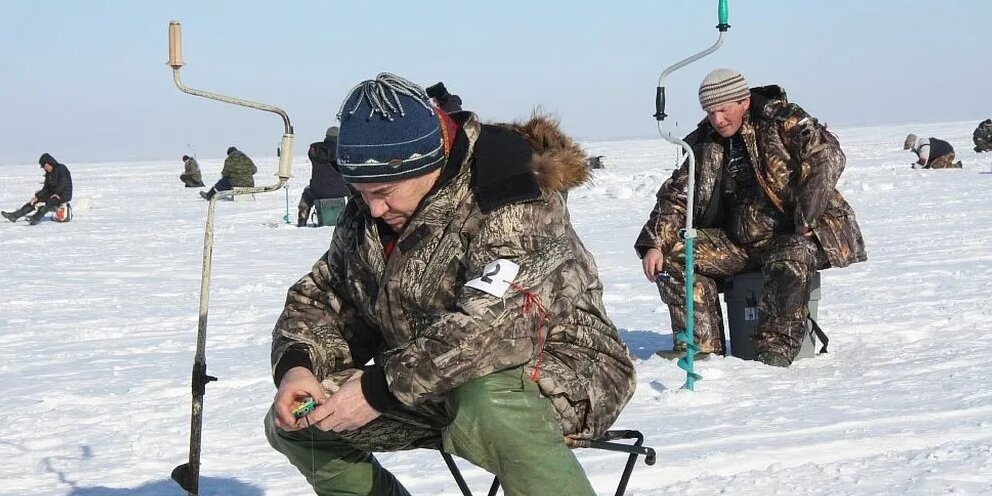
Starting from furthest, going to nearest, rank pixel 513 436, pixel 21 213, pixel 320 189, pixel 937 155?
1. pixel 937 155
2. pixel 21 213
3. pixel 320 189
4. pixel 513 436

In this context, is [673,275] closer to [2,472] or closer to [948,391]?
[948,391]

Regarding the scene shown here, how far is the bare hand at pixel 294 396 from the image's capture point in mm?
2428

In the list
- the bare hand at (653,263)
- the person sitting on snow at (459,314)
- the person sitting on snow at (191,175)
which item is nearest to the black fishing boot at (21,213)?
the person sitting on snow at (191,175)

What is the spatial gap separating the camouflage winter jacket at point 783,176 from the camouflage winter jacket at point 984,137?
23759 mm

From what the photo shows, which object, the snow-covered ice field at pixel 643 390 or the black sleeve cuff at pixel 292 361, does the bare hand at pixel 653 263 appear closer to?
the snow-covered ice field at pixel 643 390

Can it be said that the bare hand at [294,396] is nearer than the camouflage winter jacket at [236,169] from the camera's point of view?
Yes

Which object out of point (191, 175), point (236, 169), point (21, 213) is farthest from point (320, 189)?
point (191, 175)

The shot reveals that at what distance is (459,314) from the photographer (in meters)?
2.28

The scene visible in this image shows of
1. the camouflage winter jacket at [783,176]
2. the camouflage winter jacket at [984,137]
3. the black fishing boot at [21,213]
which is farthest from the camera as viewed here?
the camouflage winter jacket at [984,137]

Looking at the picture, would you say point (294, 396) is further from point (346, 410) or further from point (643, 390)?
point (643, 390)

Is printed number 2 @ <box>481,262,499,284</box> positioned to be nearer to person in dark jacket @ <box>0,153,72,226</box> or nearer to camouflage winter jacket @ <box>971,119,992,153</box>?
person in dark jacket @ <box>0,153,72,226</box>

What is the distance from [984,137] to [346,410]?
89.8 ft

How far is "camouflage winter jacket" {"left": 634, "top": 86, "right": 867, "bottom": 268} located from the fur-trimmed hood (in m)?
2.72

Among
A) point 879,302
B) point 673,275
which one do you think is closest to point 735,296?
point 673,275
